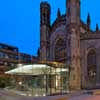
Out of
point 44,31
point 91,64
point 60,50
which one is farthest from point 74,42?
point 44,31

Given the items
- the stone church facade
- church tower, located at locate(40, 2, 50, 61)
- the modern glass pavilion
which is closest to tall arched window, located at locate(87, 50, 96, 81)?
the stone church facade

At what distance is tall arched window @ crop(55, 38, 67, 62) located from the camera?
1806 inches

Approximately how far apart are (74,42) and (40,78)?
14787 millimetres

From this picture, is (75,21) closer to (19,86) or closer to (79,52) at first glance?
(79,52)

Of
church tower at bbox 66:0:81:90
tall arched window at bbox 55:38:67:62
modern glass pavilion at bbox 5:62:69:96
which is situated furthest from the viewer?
tall arched window at bbox 55:38:67:62

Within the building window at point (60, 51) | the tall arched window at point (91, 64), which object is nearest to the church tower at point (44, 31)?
the building window at point (60, 51)

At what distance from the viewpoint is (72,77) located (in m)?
40.0

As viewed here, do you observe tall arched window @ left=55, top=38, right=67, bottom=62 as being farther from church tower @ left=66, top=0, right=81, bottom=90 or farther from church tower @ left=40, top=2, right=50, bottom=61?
church tower @ left=66, top=0, right=81, bottom=90

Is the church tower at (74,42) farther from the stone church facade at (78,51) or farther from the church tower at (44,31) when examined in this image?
the church tower at (44,31)

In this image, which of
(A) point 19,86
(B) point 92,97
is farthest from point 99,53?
(B) point 92,97

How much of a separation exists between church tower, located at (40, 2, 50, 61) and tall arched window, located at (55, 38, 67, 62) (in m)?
3.07

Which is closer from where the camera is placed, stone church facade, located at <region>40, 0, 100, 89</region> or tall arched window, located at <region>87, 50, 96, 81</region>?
stone church facade, located at <region>40, 0, 100, 89</region>

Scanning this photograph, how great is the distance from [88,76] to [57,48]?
10420mm

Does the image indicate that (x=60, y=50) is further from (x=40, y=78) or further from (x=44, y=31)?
(x=40, y=78)
